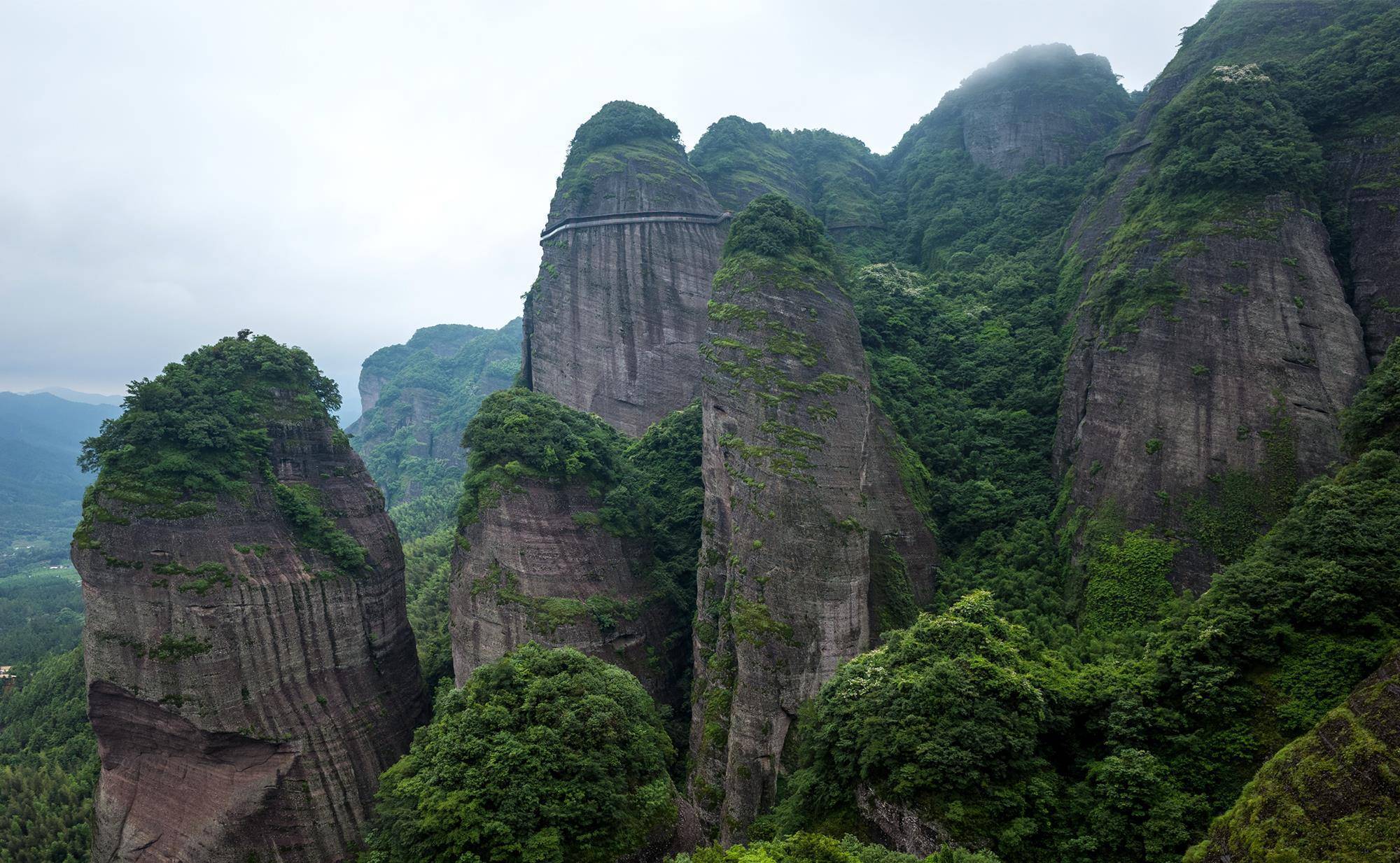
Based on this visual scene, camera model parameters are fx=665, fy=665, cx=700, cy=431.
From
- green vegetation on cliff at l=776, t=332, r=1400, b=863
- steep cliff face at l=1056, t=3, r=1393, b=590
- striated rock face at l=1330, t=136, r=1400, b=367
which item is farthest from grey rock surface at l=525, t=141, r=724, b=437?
striated rock face at l=1330, t=136, r=1400, b=367

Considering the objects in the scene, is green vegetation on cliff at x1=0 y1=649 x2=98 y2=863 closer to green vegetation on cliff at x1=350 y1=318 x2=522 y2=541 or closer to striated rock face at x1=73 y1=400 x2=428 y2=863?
striated rock face at x1=73 y1=400 x2=428 y2=863

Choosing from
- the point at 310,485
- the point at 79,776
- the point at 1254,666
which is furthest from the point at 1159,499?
the point at 79,776

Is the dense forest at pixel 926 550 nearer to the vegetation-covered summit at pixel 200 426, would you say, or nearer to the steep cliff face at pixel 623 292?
the vegetation-covered summit at pixel 200 426

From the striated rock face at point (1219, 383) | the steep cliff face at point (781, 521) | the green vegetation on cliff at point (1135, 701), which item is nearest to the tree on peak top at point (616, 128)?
the steep cliff face at point (781, 521)

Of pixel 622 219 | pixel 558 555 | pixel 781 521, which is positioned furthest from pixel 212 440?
pixel 622 219

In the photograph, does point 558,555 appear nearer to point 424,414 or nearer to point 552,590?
point 552,590

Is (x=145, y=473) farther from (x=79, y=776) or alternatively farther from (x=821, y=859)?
(x=821, y=859)
